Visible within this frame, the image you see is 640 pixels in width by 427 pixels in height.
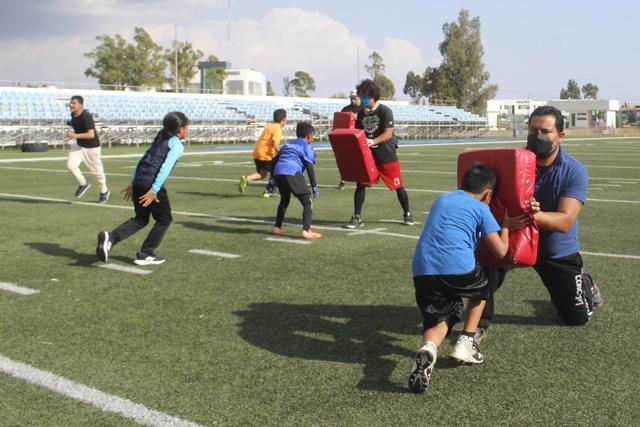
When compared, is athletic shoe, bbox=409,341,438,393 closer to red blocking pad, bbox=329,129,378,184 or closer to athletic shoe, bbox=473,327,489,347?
athletic shoe, bbox=473,327,489,347

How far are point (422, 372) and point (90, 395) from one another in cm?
165

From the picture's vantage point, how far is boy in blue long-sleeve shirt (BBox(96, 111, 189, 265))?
6.08m

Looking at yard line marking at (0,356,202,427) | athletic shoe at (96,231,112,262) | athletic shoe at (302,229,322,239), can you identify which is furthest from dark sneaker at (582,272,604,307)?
athletic shoe at (96,231,112,262)

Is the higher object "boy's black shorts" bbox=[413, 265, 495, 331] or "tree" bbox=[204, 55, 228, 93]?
"tree" bbox=[204, 55, 228, 93]

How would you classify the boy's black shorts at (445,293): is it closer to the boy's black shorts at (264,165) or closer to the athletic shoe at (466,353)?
the athletic shoe at (466,353)

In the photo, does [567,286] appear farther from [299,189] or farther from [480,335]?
[299,189]

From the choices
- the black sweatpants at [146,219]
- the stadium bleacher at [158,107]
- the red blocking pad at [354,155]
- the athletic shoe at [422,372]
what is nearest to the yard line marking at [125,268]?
the black sweatpants at [146,219]

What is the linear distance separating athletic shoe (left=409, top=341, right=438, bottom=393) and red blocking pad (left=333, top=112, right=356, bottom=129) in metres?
6.32

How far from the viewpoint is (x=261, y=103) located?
4878 centimetres

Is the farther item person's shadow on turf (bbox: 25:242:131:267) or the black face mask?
person's shadow on turf (bbox: 25:242:131:267)

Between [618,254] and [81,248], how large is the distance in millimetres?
5596

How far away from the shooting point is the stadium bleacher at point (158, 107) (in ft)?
113

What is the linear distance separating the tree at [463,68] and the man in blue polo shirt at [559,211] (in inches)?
2931

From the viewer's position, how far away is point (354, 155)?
26.0 ft
